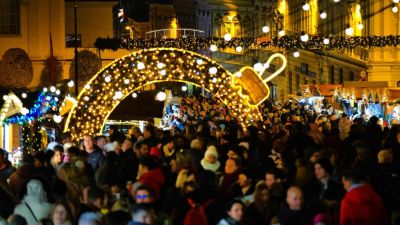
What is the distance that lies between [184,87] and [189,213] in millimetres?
55841

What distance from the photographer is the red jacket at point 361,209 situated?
11812mm

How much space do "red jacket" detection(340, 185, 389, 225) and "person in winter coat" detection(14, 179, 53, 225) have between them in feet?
10.6

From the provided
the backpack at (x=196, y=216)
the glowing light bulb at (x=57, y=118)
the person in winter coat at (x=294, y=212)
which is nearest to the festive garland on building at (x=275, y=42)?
the glowing light bulb at (x=57, y=118)

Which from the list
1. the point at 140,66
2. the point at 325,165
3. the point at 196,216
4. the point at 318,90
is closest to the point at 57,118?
the point at 140,66

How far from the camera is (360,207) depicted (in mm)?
11812

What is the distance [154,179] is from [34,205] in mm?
2091

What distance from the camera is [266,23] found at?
84688 millimetres

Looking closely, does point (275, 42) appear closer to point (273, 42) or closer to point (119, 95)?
point (273, 42)

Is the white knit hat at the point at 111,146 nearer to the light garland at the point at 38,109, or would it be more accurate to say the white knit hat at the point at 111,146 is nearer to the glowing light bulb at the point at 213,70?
the glowing light bulb at the point at 213,70

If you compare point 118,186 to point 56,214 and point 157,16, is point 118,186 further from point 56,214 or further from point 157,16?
point 157,16

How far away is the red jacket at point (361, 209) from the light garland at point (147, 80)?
16.0 meters

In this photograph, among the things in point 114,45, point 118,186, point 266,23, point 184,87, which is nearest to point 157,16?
point 266,23

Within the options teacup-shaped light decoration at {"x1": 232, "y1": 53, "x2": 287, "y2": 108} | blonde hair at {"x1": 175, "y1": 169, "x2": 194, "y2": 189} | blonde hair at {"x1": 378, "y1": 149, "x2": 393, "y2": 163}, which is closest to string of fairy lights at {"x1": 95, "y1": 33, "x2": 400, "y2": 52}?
teacup-shaped light decoration at {"x1": 232, "y1": 53, "x2": 287, "y2": 108}

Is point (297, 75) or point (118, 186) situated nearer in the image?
point (118, 186)
